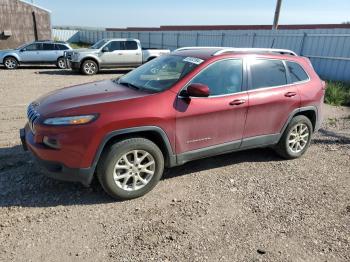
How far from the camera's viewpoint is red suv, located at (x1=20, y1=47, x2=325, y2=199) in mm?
3406

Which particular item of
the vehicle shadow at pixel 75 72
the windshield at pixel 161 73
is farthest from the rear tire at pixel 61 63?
the windshield at pixel 161 73

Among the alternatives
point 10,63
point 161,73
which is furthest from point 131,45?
point 161,73

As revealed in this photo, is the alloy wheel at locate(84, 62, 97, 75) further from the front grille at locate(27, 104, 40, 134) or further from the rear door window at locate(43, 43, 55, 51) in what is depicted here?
the front grille at locate(27, 104, 40, 134)

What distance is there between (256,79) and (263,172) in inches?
52.7

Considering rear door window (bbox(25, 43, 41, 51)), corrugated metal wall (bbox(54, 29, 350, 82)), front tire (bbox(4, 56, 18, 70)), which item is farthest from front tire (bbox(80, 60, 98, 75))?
corrugated metal wall (bbox(54, 29, 350, 82))

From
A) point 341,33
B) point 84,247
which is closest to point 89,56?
point 341,33

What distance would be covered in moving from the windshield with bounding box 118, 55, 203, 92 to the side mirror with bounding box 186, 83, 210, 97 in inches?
10.2

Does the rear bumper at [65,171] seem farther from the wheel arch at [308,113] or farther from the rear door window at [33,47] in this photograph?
the rear door window at [33,47]

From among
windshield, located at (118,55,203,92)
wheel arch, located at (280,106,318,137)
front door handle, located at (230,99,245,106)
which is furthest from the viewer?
wheel arch, located at (280,106,318,137)

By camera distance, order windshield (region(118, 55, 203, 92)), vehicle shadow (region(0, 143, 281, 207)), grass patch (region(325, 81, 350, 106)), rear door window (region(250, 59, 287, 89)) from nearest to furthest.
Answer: vehicle shadow (region(0, 143, 281, 207)) < windshield (region(118, 55, 203, 92)) < rear door window (region(250, 59, 287, 89)) < grass patch (region(325, 81, 350, 106))

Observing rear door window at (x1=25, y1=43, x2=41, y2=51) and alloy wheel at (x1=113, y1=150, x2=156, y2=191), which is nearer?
alloy wheel at (x1=113, y1=150, x2=156, y2=191)

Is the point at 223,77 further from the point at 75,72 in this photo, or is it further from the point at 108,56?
the point at 75,72

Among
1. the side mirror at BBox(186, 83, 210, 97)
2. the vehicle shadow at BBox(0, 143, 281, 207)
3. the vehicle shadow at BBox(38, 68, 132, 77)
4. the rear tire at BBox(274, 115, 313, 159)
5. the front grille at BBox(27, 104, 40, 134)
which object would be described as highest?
the side mirror at BBox(186, 83, 210, 97)

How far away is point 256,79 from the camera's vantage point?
14.6 feet
